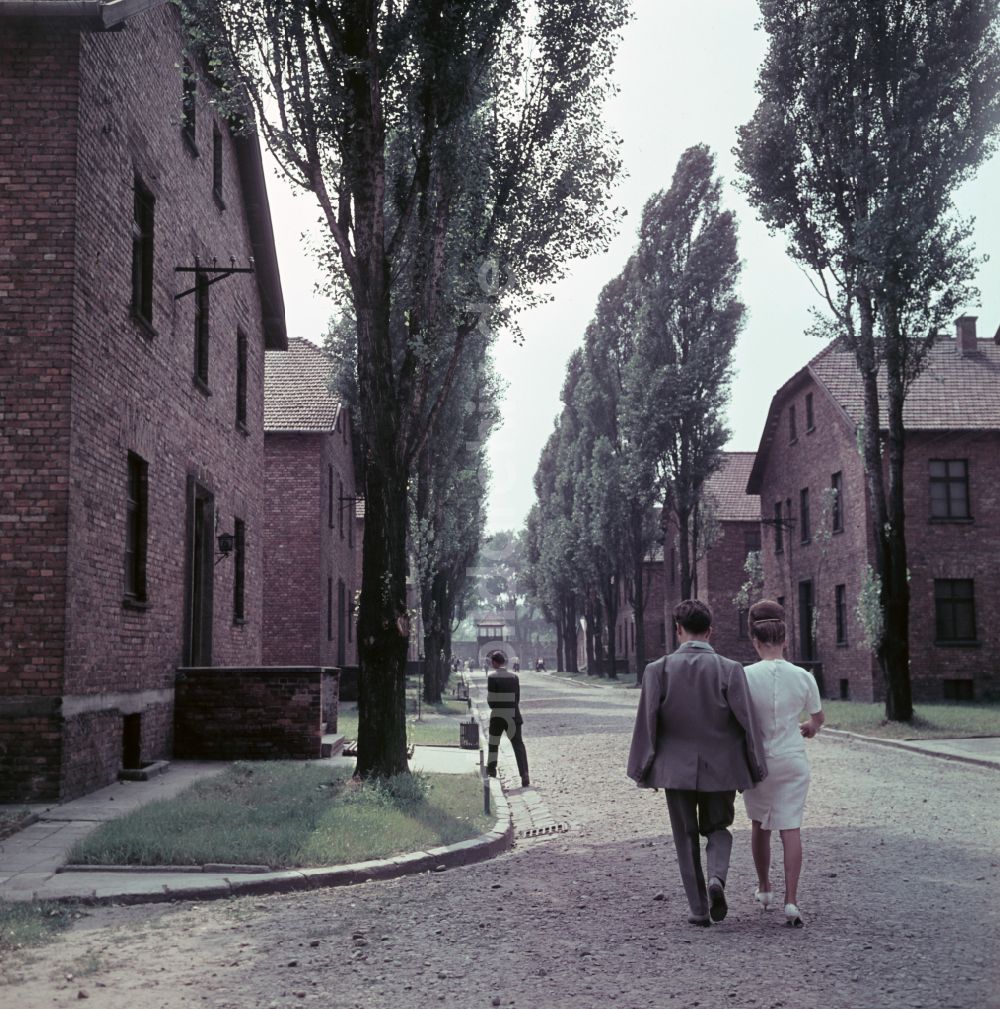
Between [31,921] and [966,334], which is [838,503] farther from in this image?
[31,921]

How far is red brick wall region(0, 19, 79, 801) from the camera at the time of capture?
35.7 ft

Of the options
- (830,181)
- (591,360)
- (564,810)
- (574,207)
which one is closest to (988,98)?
(830,181)

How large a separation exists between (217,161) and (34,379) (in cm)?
895

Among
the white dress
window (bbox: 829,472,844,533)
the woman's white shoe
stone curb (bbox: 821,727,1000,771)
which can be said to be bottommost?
stone curb (bbox: 821,727,1000,771)

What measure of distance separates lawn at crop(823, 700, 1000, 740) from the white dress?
46.3 ft

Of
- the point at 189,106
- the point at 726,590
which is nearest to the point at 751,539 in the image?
the point at 726,590

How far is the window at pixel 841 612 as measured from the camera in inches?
1298

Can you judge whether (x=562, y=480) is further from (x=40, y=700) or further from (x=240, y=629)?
(x=40, y=700)

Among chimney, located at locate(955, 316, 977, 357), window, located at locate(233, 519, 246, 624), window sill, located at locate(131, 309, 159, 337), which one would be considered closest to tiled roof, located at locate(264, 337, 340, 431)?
window, located at locate(233, 519, 246, 624)

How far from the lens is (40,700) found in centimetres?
1089

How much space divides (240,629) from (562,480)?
1493 inches

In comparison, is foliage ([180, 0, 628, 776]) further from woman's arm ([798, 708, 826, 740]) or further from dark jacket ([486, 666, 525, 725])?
woman's arm ([798, 708, 826, 740])

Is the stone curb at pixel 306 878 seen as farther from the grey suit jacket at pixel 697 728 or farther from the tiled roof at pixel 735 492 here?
the tiled roof at pixel 735 492

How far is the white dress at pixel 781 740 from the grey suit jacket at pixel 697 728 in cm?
11
